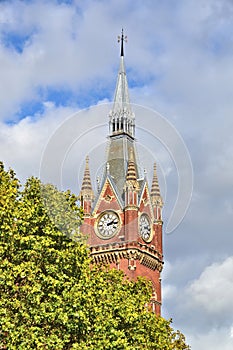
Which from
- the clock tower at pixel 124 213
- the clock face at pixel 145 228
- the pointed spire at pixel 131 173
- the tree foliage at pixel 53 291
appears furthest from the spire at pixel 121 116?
the tree foliage at pixel 53 291

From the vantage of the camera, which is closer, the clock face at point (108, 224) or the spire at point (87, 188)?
the clock face at point (108, 224)

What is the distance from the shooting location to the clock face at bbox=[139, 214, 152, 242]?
89625 mm

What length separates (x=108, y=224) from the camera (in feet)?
294

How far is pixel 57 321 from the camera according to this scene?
3059cm

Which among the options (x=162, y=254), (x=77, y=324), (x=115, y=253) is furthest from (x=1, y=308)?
(x=162, y=254)

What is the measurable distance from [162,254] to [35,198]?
188 feet

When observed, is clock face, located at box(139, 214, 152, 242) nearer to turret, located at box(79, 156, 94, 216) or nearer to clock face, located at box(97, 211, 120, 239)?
clock face, located at box(97, 211, 120, 239)

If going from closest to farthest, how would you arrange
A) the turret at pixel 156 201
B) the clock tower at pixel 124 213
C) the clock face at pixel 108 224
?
1. the clock tower at pixel 124 213
2. the clock face at pixel 108 224
3. the turret at pixel 156 201

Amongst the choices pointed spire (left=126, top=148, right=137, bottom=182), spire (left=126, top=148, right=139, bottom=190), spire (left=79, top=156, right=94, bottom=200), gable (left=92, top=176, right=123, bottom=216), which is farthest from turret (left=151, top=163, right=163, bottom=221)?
spire (left=79, top=156, right=94, bottom=200)

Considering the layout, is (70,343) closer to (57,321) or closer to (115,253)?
(57,321)

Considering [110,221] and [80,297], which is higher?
[110,221]

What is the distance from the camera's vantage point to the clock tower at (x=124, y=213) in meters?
87.1

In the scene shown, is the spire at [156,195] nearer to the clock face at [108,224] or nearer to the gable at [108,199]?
the gable at [108,199]

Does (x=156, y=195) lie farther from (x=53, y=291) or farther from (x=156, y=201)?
(x=53, y=291)
